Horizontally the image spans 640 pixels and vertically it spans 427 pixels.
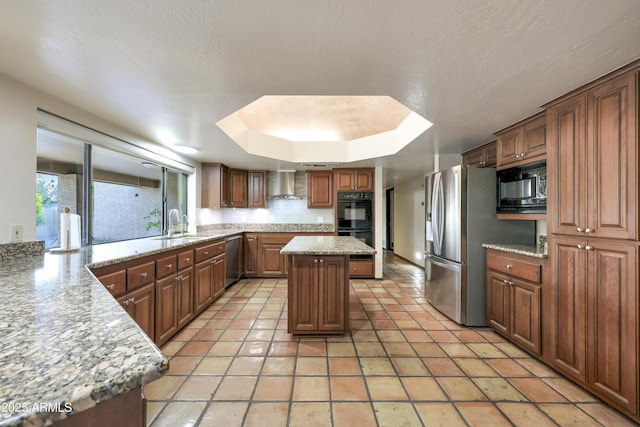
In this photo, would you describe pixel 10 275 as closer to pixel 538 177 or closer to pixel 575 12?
pixel 575 12

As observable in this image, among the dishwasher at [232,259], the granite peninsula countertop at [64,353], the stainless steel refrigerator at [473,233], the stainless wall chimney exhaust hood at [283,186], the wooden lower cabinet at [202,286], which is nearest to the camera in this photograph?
the granite peninsula countertop at [64,353]

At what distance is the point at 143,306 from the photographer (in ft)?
6.91

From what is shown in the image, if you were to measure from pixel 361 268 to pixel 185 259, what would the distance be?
2981 millimetres

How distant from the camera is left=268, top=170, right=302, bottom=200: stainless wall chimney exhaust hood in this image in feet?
17.0

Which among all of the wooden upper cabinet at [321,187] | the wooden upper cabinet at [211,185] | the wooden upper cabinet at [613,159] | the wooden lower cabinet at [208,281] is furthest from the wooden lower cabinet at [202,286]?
the wooden upper cabinet at [613,159]

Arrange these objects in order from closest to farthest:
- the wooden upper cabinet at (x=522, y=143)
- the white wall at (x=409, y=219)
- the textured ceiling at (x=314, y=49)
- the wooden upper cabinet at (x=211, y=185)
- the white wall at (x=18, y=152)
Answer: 1. the textured ceiling at (x=314, y=49)
2. the white wall at (x=18, y=152)
3. the wooden upper cabinet at (x=522, y=143)
4. the wooden upper cabinet at (x=211, y=185)
5. the white wall at (x=409, y=219)

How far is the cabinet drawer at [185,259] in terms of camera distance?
2.68 meters

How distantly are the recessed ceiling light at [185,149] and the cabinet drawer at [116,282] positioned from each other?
212cm

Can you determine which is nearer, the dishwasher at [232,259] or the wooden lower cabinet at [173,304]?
the wooden lower cabinet at [173,304]

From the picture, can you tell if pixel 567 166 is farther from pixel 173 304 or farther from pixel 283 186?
pixel 283 186

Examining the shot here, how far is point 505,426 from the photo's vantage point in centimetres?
150

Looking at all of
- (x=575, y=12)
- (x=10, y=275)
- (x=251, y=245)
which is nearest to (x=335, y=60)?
(x=575, y=12)

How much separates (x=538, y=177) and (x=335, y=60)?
6.79 ft

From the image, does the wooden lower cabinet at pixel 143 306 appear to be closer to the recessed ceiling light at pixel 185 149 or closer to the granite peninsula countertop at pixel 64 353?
the granite peninsula countertop at pixel 64 353
